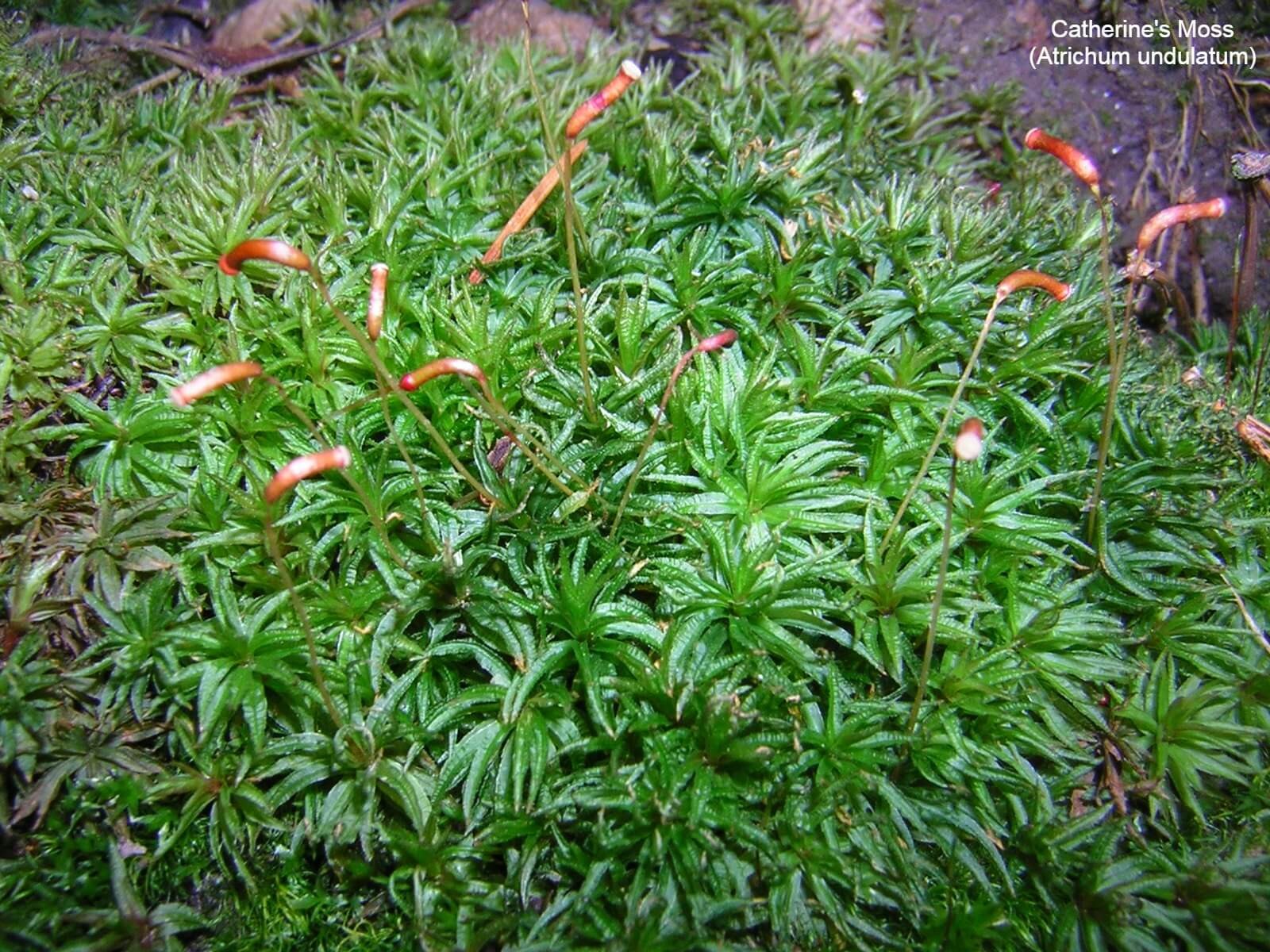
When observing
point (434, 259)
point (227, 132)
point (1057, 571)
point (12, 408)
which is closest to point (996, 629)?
point (1057, 571)

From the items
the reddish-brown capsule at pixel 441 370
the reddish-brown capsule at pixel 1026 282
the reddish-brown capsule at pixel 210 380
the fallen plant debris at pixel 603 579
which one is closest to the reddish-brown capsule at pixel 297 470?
the fallen plant debris at pixel 603 579

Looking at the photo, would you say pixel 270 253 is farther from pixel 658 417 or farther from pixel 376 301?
pixel 658 417

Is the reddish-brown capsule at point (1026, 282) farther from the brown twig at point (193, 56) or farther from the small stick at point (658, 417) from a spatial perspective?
the brown twig at point (193, 56)

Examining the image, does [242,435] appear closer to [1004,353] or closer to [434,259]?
[434,259]

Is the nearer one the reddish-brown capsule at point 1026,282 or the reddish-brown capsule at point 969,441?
the reddish-brown capsule at point 969,441

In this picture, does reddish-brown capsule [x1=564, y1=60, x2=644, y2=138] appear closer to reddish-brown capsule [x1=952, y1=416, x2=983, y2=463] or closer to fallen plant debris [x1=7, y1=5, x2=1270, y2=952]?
fallen plant debris [x1=7, y1=5, x2=1270, y2=952]

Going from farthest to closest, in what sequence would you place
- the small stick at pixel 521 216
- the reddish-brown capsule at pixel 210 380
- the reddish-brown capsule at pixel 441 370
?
the small stick at pixel 521 216, the reddish-brown capsule at pixel 441 370, the reddish-brown capsule at pixel 210 380

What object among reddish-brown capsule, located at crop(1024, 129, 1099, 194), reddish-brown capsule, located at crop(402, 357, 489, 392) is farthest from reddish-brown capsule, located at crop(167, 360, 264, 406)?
reddish-brown capsule, located at crop(1024, 129, 1099, 194)

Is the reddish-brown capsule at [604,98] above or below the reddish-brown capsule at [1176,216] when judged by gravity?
below

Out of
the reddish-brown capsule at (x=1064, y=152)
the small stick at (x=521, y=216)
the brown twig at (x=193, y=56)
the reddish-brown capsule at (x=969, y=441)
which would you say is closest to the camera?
the reddish-brown capsule at (x=969, y=441)

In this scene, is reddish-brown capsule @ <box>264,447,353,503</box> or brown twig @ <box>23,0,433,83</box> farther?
brown twig @ <box>23,0,433,83</box>

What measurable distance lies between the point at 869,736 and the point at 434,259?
1.94 metres

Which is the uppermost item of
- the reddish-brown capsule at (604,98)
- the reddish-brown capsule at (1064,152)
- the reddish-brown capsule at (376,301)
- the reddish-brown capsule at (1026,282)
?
the reddish-brown capsule at (1064,152)

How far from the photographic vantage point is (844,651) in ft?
7.37
